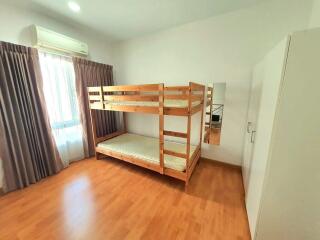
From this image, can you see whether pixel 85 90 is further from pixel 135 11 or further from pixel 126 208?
pixel 126 208

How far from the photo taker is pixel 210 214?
166cm

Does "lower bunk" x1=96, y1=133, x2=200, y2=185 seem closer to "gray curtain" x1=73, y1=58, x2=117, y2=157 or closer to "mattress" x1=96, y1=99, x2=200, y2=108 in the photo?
"gray curtain" x1=73, y1=58, x2=117, y2=157

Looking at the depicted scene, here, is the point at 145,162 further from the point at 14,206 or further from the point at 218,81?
the point at 218,81

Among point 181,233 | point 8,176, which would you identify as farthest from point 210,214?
point 8,176

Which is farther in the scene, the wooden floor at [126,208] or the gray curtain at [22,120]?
the gray curtain at [22,120]

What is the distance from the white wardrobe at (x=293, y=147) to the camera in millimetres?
934

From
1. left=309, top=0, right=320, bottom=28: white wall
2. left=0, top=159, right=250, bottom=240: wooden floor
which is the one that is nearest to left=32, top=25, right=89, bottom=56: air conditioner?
left=0, top=159, right=250, bottom=240: wooden floor

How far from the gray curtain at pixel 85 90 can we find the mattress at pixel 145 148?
366 mm

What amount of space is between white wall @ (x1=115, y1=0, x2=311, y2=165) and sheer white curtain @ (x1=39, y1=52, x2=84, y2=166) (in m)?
1.51

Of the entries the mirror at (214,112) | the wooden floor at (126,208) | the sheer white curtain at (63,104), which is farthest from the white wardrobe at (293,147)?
the sheer white curtain at (63,104)

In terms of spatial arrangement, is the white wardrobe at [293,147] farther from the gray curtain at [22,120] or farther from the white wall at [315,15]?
the gray curtain at [22,120]

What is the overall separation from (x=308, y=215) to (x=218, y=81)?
2065mm

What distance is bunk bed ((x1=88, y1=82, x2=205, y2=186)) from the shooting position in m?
1.94

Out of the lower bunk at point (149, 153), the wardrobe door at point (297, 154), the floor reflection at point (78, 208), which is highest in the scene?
the wardrobe door at point (297, 154)
